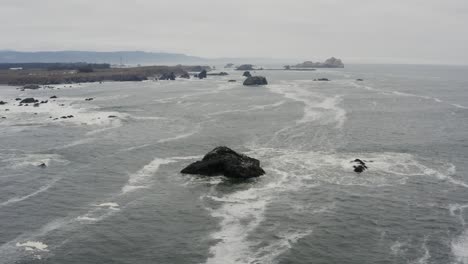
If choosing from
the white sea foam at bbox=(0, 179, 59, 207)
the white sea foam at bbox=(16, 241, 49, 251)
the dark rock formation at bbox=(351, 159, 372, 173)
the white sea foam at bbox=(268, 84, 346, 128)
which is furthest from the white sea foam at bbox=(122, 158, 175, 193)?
the white sea foam at bbox=(268, 84, 346, 128)

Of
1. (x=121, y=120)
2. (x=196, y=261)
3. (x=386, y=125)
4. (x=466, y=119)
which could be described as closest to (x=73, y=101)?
(x=121, y=120)

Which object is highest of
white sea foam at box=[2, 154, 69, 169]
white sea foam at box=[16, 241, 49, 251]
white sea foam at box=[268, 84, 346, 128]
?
white sea foam at box=[268, 84, 346, 128]

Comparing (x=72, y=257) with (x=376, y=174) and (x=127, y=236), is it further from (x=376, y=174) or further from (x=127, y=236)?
(x=376, y=174)

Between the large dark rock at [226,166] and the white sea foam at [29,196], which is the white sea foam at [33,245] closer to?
the white sea foam at [29,196]

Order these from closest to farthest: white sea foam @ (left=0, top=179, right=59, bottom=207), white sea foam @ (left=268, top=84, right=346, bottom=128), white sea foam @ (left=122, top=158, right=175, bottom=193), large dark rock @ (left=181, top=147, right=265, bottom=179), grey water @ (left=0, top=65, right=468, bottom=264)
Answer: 1. grey water @ (left=0, top=65, right=468, bottom=264)
2. white sea foam @ (left=0, top=179, right=59, bottom=207)
3. white sea foam @ (left=122, top=158, right=175, bottom=193)
4. large dark rock @ (left=181, top=147, right=265, bottom=179)
5. white sea foam @ (left=268, top=84, right=346, bottom=128)

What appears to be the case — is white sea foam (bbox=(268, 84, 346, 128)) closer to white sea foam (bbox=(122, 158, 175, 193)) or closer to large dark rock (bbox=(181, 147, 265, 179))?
large dark rock (bbox=(181, 147, 265, 179))

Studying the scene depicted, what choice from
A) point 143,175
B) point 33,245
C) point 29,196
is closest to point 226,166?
point 143,175
